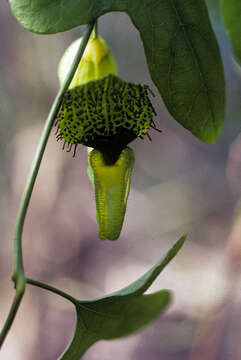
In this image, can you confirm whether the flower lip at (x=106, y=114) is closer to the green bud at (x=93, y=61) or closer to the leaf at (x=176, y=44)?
the leaf at (x=176, y=44)

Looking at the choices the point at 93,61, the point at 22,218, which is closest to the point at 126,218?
the point at 93,61

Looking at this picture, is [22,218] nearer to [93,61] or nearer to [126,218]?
[93,61]

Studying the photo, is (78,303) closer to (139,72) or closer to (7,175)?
(7,175)

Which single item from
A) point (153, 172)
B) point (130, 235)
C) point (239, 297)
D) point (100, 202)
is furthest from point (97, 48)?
point (153, 172)

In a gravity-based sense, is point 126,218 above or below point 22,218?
below

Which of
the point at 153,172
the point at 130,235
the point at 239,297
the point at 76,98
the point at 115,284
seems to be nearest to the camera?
the point at 76,98

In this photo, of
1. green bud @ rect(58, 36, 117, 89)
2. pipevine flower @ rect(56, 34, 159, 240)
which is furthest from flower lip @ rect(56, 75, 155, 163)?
green bud @ rect(58, 36, 117, 89)
